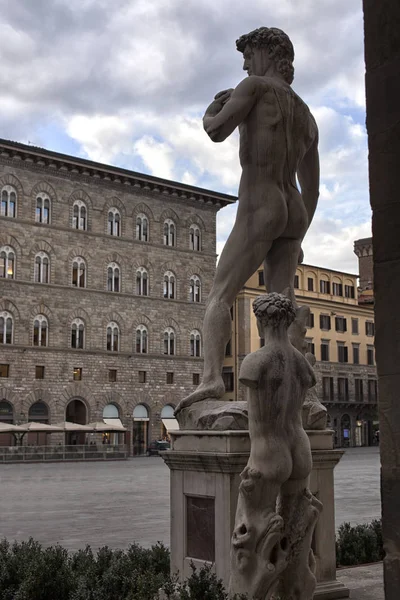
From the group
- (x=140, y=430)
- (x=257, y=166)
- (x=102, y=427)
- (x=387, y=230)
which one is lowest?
(x=140, y=430)

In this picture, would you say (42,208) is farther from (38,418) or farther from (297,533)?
(297,533)

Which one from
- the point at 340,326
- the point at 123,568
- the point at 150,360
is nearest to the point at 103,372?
the point at 150,360

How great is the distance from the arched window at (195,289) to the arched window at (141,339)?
178 inches

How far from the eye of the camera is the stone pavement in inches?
215

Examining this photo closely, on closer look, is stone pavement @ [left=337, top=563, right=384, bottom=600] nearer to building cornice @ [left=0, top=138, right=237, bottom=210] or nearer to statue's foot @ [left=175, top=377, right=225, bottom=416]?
statue's foot @ [left=175, top=377, right=225, bottom=416]

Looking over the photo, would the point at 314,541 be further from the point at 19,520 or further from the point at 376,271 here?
the point at 19,520

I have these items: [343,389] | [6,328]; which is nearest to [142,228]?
[6,328]

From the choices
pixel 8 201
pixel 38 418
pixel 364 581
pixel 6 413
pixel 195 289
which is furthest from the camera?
pixel 195 289

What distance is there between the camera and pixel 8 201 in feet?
153

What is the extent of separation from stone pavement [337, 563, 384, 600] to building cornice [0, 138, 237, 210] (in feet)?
140

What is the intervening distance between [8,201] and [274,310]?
44.4m

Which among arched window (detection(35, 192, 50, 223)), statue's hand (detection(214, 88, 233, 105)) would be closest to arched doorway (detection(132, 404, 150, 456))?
arched window (detection(35, 192, 50, 223))

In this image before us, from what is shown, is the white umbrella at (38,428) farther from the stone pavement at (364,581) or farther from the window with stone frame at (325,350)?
the stone pavement at (364,581)

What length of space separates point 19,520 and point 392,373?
35.9 feet
